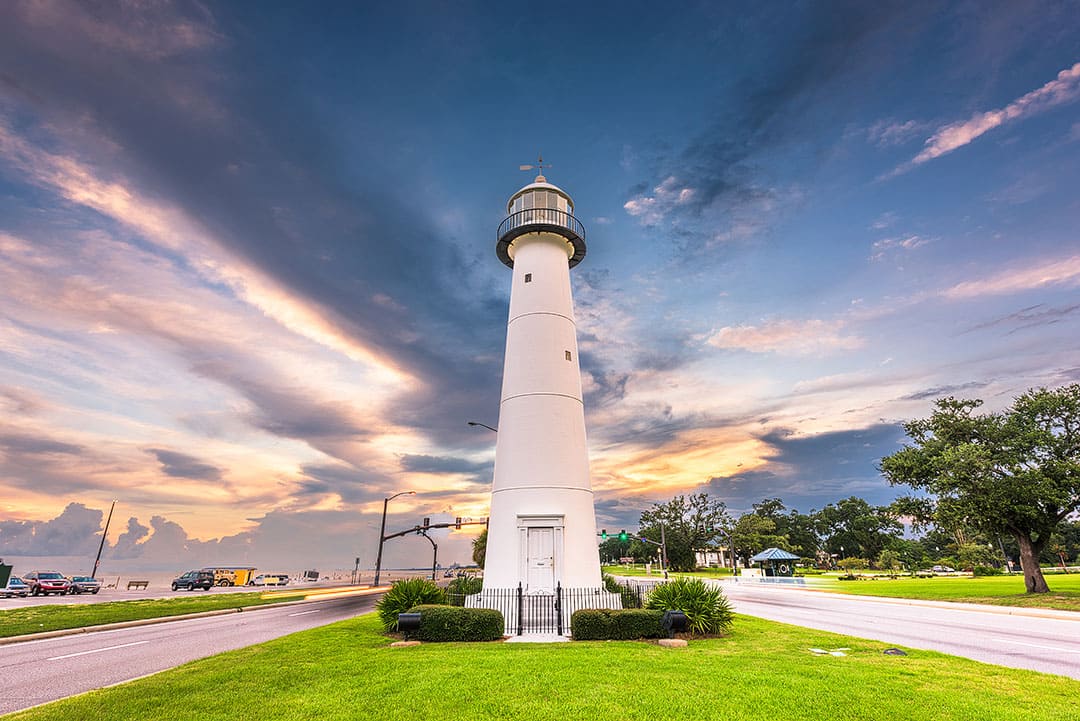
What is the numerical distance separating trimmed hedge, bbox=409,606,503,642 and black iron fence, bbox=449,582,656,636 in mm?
1699

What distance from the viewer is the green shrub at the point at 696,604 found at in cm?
1520

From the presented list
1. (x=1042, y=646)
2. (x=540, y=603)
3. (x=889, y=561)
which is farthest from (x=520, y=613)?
(x=889, y=561)

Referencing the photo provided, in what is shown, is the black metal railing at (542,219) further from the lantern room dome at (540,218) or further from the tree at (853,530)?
the tree at (853,530)

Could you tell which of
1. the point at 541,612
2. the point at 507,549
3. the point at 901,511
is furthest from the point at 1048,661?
the point at 901,511

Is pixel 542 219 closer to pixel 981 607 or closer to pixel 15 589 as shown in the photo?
pixel 981 607

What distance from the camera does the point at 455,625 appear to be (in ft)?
47.1

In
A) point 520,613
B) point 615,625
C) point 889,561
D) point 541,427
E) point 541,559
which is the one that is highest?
point 541,427

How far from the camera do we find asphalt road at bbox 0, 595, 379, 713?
9.55 metres

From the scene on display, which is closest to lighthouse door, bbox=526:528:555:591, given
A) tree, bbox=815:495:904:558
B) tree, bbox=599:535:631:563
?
tree, bbox=815:495:904:558

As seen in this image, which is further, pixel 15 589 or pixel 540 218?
pixel 15 589

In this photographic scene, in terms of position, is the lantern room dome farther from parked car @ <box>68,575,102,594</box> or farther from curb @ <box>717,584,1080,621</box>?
parked car @ <box>68,575,102,594</box>

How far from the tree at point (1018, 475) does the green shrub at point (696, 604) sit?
22879 mm

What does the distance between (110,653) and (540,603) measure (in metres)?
11.7

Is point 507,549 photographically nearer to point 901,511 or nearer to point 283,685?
point 283,685
